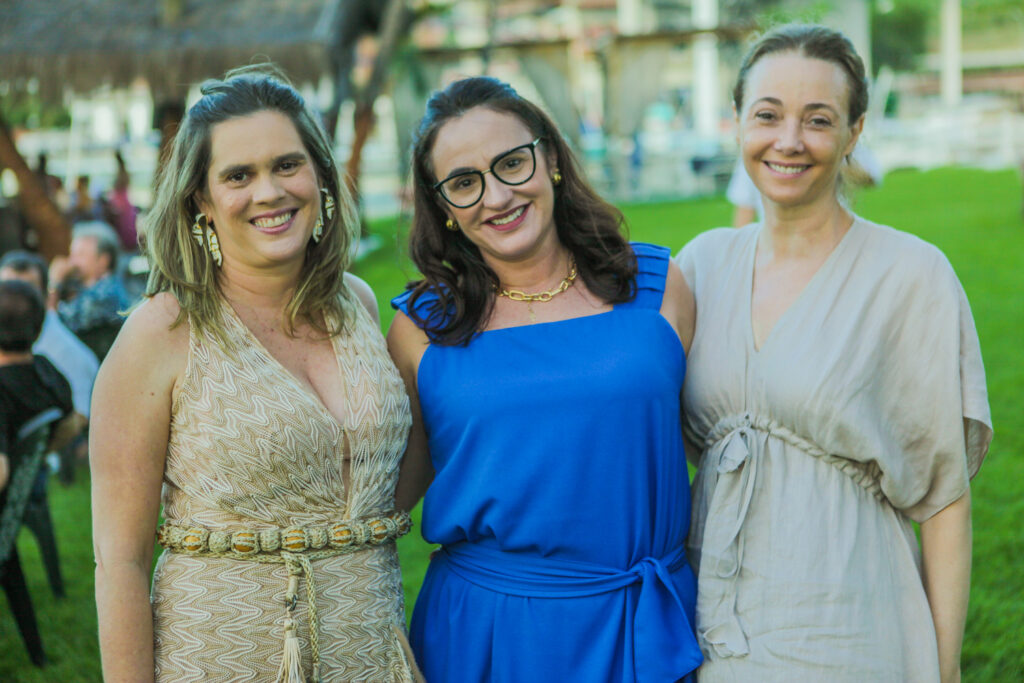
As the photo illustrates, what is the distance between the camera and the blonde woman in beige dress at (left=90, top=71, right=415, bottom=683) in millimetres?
2328

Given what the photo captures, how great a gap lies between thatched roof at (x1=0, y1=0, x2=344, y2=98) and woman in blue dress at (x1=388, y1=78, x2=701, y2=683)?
371 inches

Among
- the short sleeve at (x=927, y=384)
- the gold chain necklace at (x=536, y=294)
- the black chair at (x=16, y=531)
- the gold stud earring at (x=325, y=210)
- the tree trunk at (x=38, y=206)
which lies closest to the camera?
the short sleeve at (x=927, y=384)

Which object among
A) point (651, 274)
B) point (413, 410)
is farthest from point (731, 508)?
point (413, 410)

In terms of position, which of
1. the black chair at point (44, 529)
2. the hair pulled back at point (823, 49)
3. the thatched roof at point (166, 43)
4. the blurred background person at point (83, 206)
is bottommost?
the black chair at point (44, 529)

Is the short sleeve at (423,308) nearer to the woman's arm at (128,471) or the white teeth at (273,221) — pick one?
the white teeth at (273,221)

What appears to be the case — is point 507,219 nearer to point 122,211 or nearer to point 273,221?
point 273,221

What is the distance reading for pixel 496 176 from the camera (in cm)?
268

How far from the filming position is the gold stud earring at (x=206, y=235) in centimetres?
249

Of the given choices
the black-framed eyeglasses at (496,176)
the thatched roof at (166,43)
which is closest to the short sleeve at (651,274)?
the black-framed eyeglasses at (496,176)

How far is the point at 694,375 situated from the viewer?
267 centimetres

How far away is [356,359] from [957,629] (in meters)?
1.65

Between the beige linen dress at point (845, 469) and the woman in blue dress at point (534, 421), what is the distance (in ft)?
0.54

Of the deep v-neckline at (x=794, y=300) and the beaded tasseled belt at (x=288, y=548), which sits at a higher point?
the deep v-neckline at (x=794, y=300)

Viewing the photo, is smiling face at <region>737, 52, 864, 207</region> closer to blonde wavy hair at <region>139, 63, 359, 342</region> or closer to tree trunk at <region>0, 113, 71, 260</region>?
blonde wavy hair at <region>139, 63, 359, 342</region>
